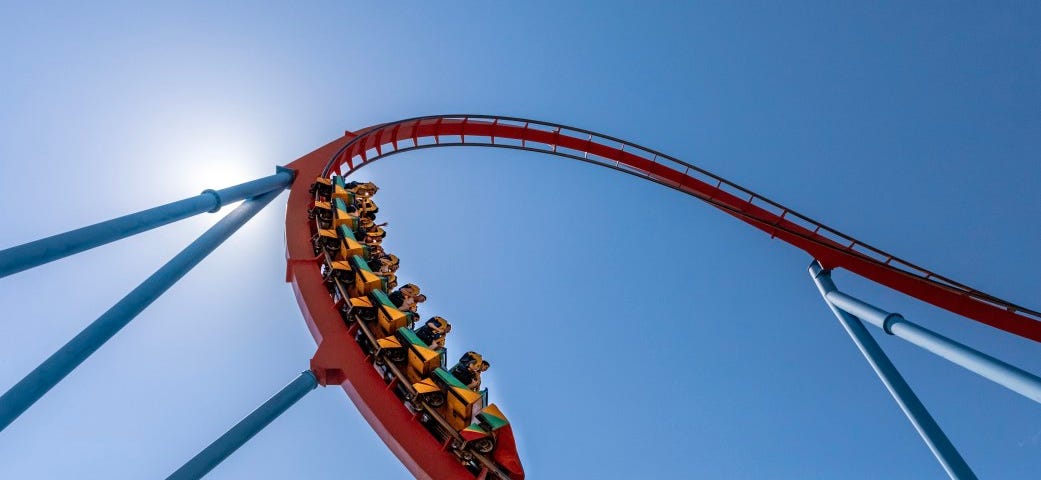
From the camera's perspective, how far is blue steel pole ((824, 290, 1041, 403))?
10.3ft

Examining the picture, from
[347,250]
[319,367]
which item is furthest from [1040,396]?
[347,250]

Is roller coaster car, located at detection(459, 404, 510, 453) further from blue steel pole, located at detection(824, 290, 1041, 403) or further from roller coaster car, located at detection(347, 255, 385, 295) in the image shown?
blue steel pole, located at detection(824, 290, 1041, 403)

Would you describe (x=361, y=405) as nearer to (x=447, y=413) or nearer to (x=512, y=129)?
(x=447, y=413)

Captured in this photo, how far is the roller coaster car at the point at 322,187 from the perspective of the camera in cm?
574

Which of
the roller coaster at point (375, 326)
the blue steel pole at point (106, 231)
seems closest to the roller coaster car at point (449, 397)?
the roller coaster at point (375, 326)

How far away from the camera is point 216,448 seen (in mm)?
3027

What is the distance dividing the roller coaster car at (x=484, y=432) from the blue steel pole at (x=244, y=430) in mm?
1088

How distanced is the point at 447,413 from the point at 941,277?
5.54m

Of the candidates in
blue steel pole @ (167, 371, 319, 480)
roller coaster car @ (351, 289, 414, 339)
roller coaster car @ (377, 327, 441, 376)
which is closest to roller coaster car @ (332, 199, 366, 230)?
roller coaster car @ (351, 289, 414, 339)

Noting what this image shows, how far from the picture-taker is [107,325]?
317 centimetres

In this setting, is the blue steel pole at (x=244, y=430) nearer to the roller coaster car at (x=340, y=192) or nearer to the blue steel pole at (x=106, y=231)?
the blue steel pole at (x=106, y=231)

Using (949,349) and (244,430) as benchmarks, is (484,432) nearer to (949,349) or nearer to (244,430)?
(244,430)

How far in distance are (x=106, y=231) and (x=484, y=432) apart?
7.35ft

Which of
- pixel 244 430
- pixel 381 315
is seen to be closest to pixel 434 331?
pixel 381 315
